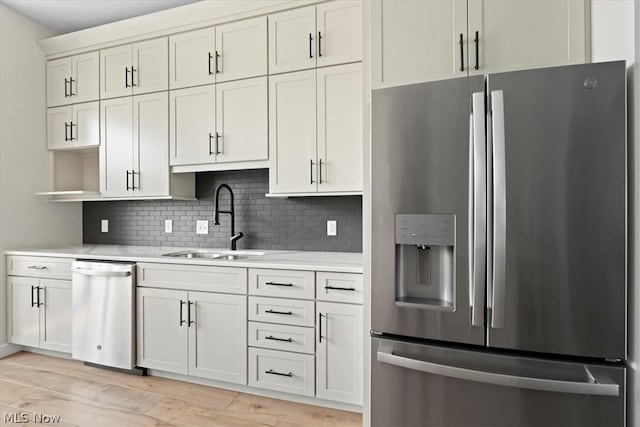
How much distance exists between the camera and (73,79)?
10.7ft

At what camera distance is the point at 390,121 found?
159 cm

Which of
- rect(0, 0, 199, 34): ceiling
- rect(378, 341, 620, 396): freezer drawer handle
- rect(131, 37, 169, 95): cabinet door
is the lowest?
rect(378, 341, 620, 396): freezer drawer handle

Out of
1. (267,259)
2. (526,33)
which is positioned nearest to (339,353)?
(267,259)

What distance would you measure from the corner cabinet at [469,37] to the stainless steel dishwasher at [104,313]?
222 centimetres

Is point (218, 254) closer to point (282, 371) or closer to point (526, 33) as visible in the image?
point (282, 371)

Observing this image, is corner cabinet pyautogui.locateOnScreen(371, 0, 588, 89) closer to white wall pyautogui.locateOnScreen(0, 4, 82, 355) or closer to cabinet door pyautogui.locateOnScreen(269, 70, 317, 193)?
cabinet door pyautogui.locateOnScreen(269, 70, 317, 193)

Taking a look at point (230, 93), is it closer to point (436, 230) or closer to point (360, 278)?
point (360, 278)

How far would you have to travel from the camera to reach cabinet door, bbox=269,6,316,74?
8.10ft

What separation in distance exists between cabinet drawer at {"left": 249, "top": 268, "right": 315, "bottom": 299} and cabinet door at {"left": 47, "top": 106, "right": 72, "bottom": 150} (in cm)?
236

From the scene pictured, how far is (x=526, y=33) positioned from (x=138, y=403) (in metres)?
2.95

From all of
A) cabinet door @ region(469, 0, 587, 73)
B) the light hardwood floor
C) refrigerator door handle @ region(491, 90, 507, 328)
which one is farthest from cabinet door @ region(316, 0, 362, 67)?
the light hardwood floor

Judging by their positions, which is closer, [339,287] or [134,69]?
[339,287]

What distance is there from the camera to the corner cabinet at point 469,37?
1591 millimetres

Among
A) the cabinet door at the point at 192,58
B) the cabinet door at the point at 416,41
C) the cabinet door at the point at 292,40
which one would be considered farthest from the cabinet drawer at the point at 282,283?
the cabinet door at the point at 192,58
